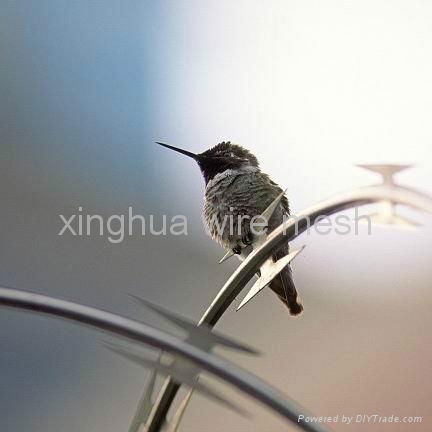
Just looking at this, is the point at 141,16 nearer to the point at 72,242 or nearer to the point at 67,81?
the point at 67,81

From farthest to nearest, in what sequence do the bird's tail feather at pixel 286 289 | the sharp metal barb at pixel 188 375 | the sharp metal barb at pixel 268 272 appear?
1. the bird's tail feather at pixel 286 289
2. the sharp metal barb at pixel 268 272
3. the sharp metal barb at pixel 188 375

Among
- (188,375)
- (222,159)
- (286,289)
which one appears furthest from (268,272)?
(222,159)

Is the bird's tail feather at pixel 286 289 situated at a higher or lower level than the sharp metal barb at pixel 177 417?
higher

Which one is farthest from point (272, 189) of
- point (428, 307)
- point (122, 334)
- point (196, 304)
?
point (122, 334)

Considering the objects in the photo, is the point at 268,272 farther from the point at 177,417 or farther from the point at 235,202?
the point at 235,202

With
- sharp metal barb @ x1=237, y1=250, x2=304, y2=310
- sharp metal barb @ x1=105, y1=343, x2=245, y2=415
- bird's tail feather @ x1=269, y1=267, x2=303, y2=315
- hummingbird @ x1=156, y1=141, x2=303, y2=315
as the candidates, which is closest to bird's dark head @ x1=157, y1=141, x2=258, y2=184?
hummingbird @ x1=156, y1=141, x2=303, y2=315

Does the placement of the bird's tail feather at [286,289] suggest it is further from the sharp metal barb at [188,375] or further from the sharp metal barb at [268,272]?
the sharp metal barb at [188,375]

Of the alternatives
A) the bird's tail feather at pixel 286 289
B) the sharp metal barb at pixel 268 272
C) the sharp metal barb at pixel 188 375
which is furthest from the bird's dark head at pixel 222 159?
the sharp metal barb at pixel 188 375

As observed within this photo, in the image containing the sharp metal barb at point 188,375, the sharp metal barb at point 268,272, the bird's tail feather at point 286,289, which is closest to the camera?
the sharp metal barb at point 188,375

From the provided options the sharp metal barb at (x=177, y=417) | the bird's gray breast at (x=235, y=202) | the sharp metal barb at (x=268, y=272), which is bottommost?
the sharp metal barb at (x=177, y=417)
